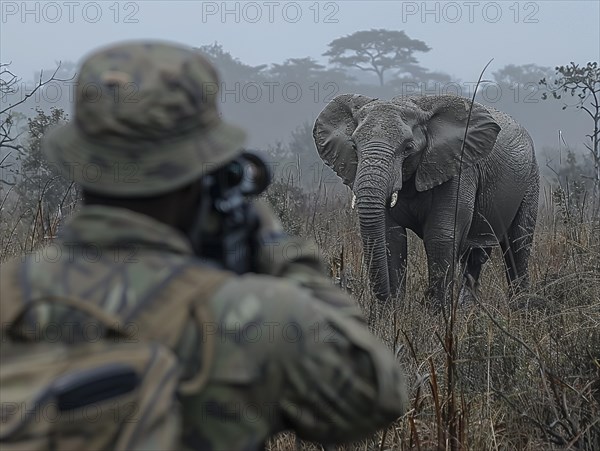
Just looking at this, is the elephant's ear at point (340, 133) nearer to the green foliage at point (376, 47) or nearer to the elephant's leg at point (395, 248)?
the elephant's leg at point (395, 248)

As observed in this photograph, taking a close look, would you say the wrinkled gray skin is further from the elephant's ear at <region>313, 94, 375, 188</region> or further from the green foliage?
the green foliage

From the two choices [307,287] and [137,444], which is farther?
[307,287]

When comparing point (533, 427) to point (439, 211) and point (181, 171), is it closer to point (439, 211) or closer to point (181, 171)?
point (181, 171)

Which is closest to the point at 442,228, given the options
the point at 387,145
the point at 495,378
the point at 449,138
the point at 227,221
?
the point at 449,138

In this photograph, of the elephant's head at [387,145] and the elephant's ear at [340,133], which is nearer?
the elephant's head at [387,145]

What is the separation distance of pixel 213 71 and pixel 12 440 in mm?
629

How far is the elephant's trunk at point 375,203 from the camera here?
5.53 meters

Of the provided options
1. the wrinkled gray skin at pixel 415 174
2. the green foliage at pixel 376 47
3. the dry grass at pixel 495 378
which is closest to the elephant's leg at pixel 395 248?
the wrinkled gray skin at pixel 415 174

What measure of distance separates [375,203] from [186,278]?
14.0 feet

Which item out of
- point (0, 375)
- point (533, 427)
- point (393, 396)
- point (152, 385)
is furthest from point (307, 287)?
point (533, 427)

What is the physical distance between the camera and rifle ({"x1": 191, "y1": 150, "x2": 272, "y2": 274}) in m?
1.44

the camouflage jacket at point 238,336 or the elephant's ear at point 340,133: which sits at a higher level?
the camouflage jacket at point 238,336

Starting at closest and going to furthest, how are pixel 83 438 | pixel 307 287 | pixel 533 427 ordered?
pixel 83 438
pixel 307 287
pixel 533 427

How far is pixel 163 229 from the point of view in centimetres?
134
